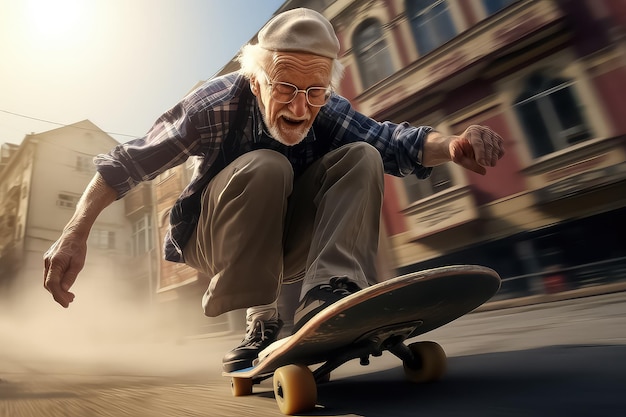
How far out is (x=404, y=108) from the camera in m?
4.11

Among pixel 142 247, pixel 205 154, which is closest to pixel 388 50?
pixel 205 154

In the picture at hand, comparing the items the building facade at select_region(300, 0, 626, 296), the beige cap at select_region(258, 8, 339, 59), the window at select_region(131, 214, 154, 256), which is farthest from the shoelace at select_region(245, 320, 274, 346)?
the window at select_region(131, 214, 154, 256)

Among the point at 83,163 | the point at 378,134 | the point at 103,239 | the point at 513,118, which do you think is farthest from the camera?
the point at 103,239

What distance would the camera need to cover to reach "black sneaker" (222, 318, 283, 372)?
Answer: 746 mm

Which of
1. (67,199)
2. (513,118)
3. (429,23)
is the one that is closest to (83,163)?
(67,199)

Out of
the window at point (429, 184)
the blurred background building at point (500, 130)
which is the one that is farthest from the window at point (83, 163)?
the window at point (429, 184)

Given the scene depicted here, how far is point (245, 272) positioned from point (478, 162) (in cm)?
51

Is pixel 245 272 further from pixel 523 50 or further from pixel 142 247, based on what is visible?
pixel 142 247

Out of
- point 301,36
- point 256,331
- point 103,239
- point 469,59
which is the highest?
point 469,59

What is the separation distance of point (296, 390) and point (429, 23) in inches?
172

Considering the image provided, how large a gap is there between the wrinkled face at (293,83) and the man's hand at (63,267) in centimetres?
47

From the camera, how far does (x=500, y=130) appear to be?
3393mm

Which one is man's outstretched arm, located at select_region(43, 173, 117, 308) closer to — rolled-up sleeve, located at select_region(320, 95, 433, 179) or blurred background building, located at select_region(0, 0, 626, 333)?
rolled-up sleeve, located at select_region(320, 95, 433, 179)

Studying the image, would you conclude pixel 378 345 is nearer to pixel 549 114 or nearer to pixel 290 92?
pixel 290 92
